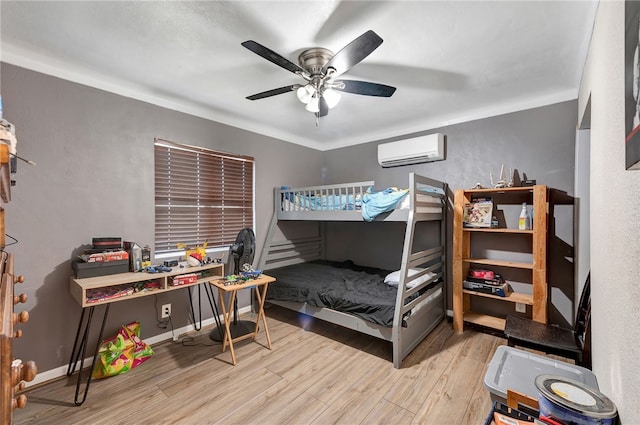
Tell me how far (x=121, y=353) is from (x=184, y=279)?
710 millimetres

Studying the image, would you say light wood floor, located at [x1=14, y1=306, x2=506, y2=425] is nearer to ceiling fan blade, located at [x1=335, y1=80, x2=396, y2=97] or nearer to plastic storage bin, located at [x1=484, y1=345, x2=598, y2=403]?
plastic storage bin, located at [x1=484, y1=345, x2=598, y2=403]

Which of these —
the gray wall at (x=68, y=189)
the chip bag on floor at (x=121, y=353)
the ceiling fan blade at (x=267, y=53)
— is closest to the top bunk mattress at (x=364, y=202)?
the ceiling fan blade at (x=267, y=53)

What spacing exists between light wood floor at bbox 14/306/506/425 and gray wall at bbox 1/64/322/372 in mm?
433

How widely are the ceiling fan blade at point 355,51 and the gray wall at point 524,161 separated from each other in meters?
2.14

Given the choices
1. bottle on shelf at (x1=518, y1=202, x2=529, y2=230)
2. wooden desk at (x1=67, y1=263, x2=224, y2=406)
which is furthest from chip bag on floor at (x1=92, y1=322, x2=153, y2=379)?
Result: bottle on shelf at (x1=518, y1=202, x2=529, y2=230)

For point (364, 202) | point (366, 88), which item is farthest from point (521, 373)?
point (366, 88)

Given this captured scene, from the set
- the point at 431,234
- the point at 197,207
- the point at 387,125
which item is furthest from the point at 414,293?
the point at 197,207

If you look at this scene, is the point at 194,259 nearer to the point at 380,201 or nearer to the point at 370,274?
the point at 380,201

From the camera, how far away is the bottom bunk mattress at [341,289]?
2395 mm

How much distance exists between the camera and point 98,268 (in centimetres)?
212

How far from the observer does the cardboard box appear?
80.8 inches

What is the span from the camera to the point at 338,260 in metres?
4.30

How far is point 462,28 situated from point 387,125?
190cm

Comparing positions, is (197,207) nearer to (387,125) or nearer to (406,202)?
(406,202)
